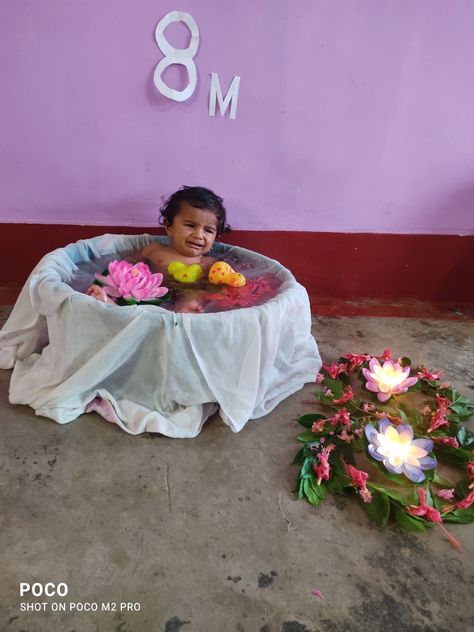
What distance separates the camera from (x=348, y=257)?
273cm

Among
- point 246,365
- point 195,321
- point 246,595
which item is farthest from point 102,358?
point 246,595

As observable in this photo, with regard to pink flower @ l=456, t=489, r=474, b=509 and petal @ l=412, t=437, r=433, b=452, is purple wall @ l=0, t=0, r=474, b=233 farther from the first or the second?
pink flower @ l=456, t=489, r=474, b=509

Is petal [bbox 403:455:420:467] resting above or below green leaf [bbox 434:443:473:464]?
above

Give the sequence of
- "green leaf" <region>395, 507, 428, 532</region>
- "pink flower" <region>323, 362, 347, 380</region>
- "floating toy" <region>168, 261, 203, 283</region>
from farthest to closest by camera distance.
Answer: "floating toy" <region>168, 261, 203, 283</region> < "pink flower" <region>323, 362, 347, 380</region> < "green leaf" <region>395, 507, 428, 532</region>

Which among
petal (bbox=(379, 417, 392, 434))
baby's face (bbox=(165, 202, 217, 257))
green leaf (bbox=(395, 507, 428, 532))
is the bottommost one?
green leaf (bbox=(395, 507, 428, 532))

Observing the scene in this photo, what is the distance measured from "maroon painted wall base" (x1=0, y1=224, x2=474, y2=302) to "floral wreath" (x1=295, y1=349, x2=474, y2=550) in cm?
86

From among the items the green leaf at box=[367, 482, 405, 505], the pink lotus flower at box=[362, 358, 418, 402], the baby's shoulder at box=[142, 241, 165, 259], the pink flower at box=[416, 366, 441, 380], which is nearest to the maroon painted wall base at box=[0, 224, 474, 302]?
the baby's shoulder at box=[142, 241, 165, 259]

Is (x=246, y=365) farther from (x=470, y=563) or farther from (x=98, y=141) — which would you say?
(x=98, y=141)

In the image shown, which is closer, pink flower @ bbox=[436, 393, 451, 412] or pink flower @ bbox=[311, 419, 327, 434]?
pink flower @ bbox=[311, 419, 327, 434]

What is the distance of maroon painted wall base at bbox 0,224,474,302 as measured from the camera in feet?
8.03

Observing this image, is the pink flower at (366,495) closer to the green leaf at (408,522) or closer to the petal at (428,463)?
the green leaf at (408,522)

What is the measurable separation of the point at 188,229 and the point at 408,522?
5.08 ft

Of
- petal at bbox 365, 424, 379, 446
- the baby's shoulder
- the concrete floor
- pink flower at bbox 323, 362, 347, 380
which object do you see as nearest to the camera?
the concrete floor

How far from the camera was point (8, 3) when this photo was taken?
2.01m
